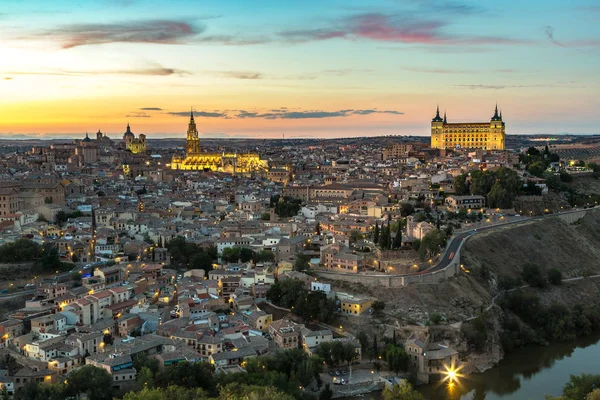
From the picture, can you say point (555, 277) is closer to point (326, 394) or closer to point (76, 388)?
point (326, 394)

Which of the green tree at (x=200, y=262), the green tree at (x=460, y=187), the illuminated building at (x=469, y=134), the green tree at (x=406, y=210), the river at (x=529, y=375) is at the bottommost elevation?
the river at (x=529, y=375)

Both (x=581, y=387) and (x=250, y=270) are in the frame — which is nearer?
(x=581, y=387)

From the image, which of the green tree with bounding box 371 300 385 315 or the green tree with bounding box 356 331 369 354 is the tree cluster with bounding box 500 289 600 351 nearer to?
the green tree with bounding box 371 300 385 315

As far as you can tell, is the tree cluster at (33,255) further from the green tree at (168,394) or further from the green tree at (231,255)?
the green tree at (168,394)

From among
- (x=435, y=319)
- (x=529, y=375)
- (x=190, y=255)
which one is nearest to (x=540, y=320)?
(x=529, y=375)

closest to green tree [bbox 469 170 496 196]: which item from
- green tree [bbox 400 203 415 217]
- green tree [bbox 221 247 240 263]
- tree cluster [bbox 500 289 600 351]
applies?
green tree [bbox 400 203 415 217]

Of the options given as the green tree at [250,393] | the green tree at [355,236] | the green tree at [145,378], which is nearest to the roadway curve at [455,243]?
the green tree at [355,236]
